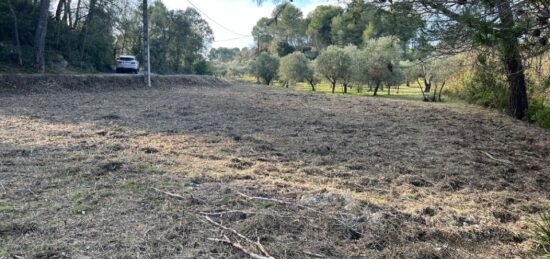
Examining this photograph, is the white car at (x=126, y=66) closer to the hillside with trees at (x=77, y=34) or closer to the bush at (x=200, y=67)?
the hillside with trees at (x=77, y=34)

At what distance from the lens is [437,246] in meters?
2.73

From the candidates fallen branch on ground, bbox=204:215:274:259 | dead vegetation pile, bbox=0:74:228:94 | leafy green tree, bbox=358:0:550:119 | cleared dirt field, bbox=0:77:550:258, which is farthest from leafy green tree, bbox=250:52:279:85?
fallen branch on ground, bbox=204:215:274:259

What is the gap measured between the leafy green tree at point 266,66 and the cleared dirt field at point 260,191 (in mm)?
33594

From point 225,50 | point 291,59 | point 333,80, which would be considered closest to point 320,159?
point 333,80

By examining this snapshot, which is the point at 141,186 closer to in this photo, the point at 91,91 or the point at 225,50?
the point at 91,91

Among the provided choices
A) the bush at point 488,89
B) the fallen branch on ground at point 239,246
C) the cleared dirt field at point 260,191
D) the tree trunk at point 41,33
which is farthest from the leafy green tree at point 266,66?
the fallen branch on ground at point 239,246

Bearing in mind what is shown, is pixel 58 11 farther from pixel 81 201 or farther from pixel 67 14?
pixel 81 201

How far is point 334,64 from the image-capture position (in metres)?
30.9

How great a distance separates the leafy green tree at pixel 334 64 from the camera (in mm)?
30689

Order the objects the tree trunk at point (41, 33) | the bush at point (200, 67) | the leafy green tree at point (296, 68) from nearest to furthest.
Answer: the tree trunk at point (41, 33), the leafy green tree at point (296, 68), the bush at point (200, 67)

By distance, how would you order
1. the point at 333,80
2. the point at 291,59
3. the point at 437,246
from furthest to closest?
the point at 291,59 → the point at 333,80 → the point at 437,246

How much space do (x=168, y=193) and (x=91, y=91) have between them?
39.8ft

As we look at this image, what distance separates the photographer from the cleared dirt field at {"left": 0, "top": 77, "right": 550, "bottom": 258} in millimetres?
2643

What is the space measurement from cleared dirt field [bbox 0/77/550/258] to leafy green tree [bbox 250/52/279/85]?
110ft
